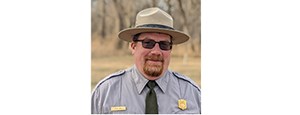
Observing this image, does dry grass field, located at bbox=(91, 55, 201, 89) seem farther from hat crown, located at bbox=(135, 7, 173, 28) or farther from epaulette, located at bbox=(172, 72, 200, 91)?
hat crown, located at bbox=(135, 7, 173, 28)

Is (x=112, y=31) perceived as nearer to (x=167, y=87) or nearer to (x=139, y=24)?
(x=139, y=24)

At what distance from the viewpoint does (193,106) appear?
351 cm

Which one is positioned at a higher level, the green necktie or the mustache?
the mustache

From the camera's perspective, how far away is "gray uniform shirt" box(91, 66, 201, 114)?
11.3ft

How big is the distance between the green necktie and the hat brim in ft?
1.03

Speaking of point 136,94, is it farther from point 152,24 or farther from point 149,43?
point 152,24

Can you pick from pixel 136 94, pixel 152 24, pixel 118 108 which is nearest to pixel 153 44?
pixel 152 24

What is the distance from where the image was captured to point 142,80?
3.46m

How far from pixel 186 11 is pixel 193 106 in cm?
62

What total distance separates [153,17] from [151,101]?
1.75 feet

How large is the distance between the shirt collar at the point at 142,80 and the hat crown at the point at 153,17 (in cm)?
30

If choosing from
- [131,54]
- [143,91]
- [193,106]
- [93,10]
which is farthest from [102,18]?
[193,106]

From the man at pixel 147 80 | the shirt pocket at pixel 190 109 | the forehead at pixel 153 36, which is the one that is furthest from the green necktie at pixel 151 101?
the forehead at pixel 153 36

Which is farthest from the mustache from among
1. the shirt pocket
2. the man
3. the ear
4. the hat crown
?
the shirt pocket
